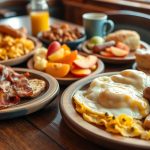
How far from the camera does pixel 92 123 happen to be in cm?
68

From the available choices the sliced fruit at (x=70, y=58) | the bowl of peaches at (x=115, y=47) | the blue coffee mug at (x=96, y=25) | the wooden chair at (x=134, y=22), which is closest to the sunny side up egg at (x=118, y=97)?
the sliced fruit at (x=70, y=58)

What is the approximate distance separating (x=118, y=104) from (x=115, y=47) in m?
0.59

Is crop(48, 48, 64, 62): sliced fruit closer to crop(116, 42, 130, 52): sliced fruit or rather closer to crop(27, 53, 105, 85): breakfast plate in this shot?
crop(27, 53, 105, 85): breakfast plate

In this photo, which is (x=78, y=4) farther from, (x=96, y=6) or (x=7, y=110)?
(x=7, y=110)

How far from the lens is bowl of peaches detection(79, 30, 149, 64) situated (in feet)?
3.93

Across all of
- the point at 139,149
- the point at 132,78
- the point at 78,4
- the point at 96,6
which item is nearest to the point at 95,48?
the point at 132,78

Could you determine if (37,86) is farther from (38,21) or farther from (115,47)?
(38,21)

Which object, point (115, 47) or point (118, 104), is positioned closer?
point (118, 104)

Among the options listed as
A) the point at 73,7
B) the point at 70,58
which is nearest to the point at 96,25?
the point at 70,58

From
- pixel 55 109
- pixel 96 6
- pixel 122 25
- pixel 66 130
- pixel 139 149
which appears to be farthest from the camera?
pixel 96 6

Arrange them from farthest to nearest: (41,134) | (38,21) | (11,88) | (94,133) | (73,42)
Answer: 1. (38,21)
2. (73,42)
3. (11,88)
4. (41,134)
5. (94,133)

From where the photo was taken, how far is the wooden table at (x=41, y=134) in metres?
0.67

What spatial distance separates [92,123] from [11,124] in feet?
0.79

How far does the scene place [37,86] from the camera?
2.87ft
